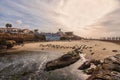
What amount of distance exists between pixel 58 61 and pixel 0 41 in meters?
41.0

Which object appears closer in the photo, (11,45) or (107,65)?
(107,65)

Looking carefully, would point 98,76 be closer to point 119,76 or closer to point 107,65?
point 119,76

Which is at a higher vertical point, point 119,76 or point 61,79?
point 119,76

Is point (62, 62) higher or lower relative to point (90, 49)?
lower

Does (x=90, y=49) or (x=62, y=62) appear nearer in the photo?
(x=62, y=62)

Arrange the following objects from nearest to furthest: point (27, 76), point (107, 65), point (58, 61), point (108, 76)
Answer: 1. point (108, 76)
2. point (107, 65)
3. point (27, 76)
4. point (58, 61)

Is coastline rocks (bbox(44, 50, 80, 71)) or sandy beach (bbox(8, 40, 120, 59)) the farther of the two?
sandy beach (bbox(8, 40, 120, 59))

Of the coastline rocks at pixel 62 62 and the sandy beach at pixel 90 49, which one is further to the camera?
the sandy beach at pixel 90 49

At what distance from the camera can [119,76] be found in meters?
18.6

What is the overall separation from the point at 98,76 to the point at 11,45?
2140 inches

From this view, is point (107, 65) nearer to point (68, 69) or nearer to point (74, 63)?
point (68, 69)

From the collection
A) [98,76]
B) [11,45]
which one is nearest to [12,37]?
[11,45]

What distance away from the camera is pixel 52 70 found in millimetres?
29344

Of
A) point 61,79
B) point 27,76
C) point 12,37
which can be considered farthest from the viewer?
point 12,37
